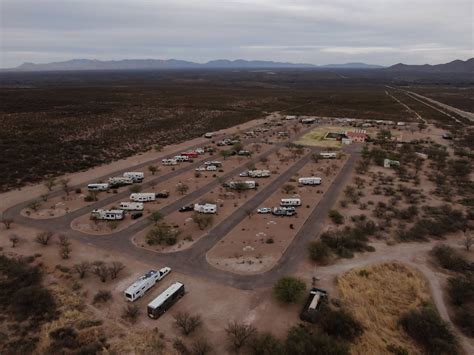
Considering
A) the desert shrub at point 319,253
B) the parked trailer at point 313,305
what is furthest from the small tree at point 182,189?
the parked trailer at point 313,305

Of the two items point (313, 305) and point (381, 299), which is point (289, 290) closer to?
point (313, 305)

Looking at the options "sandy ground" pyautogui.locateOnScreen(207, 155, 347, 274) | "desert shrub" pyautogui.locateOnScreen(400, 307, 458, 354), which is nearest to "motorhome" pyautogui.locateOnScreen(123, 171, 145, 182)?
"sandy ground" pyautogui.locateOnScreen(207, 155, 347, 274)

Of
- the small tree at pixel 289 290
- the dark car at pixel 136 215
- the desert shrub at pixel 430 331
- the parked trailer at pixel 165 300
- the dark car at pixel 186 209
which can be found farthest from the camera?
the dark car at pixel 186 209

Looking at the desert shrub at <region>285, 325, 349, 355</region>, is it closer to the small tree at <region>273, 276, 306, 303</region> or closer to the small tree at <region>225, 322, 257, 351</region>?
the small tree at <region>225, 322, 257, 351</region>

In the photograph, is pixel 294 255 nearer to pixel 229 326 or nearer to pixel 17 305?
pixel 229 326

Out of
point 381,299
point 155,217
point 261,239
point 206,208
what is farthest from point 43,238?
point 381,299

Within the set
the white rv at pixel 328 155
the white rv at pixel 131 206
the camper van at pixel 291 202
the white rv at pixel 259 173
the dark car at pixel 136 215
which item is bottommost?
the dark car at pixel 136 215

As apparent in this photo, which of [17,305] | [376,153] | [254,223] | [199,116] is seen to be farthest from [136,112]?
[17,305]

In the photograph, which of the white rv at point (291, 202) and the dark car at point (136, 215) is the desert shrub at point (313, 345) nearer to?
the white rv at point (291, 202)
